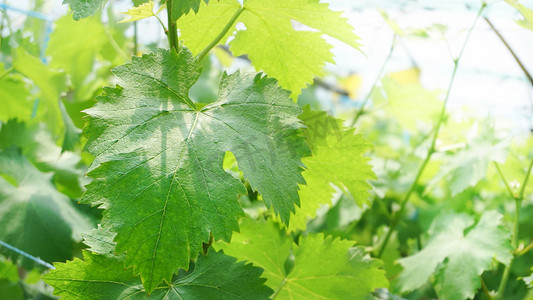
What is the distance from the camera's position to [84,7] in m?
0.59

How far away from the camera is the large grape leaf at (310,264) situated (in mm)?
871

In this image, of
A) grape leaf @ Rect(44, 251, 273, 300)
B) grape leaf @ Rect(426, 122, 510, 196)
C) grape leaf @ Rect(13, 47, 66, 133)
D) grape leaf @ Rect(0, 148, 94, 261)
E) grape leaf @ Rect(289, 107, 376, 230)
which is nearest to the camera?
grape leaf @ Rect(44, 251, 273, 300)

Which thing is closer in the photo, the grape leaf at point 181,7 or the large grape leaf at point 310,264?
the grape leaf at point 181,7

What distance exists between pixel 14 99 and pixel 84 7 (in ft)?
2.51

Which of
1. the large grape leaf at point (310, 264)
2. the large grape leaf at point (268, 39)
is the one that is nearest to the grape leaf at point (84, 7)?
the large grape leaf at point (268, 39)

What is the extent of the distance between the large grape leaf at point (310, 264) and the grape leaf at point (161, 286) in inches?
6.3

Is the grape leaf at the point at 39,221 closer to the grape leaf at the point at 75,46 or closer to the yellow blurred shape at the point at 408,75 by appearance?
the grape leaf at the point at 75,46

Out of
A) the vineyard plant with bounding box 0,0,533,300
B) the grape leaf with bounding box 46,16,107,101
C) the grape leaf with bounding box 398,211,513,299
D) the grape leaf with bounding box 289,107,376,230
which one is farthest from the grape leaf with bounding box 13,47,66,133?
the grape leaf with bounding box 398,211,513,299

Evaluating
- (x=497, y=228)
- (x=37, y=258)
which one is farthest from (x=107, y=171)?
(x=497, y=228)

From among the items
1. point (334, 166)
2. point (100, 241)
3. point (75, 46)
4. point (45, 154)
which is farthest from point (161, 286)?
point (75, 46)

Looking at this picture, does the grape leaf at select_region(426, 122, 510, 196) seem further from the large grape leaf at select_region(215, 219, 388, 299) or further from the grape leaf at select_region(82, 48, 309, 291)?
the grape leaf at select_region(82, 48, 309, 291)

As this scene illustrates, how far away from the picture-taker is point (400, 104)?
5.35 feet

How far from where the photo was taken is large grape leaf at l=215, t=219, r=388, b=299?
87 cm

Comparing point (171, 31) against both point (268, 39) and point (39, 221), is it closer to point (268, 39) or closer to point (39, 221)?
point (268, 39)
